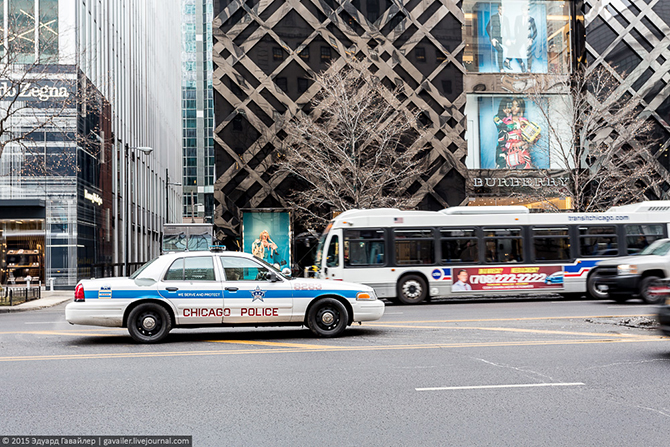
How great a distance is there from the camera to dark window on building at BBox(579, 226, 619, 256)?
2098cm

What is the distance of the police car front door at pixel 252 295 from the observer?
35.7ft

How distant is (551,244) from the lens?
20.9 m

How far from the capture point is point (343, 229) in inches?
802

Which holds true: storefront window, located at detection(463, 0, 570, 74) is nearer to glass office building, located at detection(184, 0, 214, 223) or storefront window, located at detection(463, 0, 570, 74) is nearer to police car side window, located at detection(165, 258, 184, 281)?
police car side window, located at detection(165, 258, 184, 281)

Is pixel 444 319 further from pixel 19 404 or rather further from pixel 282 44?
pixel 282 44

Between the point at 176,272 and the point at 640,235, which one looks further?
the point at 640,235

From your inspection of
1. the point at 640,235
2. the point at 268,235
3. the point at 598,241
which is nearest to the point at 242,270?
the point at 598,241

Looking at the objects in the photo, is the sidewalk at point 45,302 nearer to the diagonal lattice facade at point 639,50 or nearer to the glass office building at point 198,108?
the diagonal lattice facade at point 639,50

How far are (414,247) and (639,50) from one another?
89.6ft

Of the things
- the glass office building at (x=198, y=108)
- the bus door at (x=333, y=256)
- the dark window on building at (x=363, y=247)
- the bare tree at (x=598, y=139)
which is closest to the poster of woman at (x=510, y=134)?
the bare tree at (x=598, y=139)

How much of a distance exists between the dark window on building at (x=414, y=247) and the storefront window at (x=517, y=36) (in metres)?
21.8

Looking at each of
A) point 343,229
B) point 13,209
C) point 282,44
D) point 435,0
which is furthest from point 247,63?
point 343,229

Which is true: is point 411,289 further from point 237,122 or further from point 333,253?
point 237,122

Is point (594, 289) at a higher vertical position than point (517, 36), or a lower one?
lower
